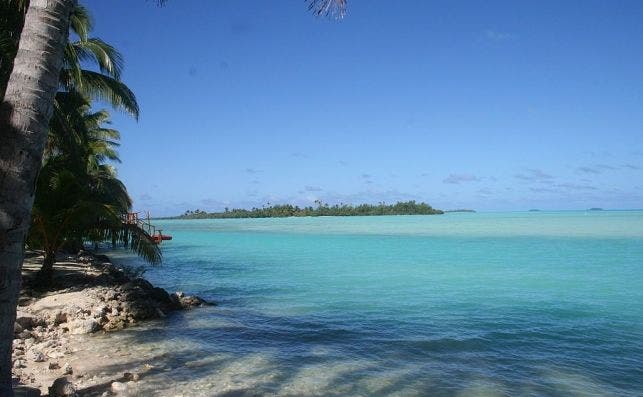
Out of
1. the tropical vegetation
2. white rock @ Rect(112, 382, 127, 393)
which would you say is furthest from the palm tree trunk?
the tropical vegetation

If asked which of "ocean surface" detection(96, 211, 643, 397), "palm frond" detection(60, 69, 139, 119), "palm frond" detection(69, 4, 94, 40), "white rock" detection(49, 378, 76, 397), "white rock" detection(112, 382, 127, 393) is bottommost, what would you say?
"ocean surface" detection(96, 211, 643, 397)

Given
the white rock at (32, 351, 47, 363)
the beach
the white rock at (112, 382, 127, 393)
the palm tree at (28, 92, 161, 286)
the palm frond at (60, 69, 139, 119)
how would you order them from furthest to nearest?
the palm frond at (60, 69, 139, 119) < the palm tree at (28, 92, 161, 286) < the white rock at (32, 351, 47, 363) < the beach < the white rock at (112, 382, 127, 393)

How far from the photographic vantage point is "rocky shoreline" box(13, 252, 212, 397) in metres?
6.20

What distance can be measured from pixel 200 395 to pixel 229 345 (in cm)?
276

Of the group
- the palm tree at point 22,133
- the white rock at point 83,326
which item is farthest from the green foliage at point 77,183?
the palm tree at point 22,133

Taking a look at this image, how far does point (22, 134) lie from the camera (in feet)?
10.9

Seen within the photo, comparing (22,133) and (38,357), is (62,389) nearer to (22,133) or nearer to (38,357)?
(38,357)

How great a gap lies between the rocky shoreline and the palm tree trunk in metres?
2.25

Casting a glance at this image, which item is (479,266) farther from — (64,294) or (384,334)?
(64,294)

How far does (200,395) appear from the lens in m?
6.09

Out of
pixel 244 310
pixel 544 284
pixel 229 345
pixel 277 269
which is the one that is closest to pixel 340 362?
pixel 229 345

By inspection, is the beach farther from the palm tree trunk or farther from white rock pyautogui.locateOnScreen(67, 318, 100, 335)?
the palm tree trunk

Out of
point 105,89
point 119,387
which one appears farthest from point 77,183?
point 119,387

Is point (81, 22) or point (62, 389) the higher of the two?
point (81, 22)
